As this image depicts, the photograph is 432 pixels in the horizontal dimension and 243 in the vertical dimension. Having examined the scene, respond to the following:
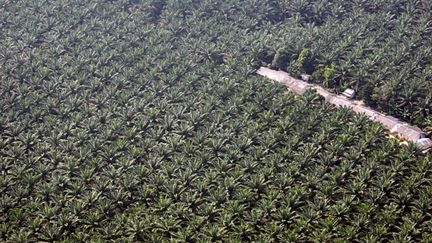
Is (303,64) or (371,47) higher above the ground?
(371,47)

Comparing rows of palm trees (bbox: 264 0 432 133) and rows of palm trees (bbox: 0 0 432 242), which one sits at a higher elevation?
rows of palm trees (bbox: 0 0 432 242)

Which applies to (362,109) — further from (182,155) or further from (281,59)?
(182,155)

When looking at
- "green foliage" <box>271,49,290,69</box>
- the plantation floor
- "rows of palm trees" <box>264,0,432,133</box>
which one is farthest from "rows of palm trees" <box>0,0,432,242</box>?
"rows of palm trees" <box>264,0,432,133</box>

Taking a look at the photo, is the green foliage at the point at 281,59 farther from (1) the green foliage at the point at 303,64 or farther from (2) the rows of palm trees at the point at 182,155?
(2) the rows of palm trees at the point at 182,155

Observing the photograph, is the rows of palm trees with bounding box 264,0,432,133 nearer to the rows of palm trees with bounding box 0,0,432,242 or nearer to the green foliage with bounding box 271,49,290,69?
the green foliage with bounding box 271,49,290,69

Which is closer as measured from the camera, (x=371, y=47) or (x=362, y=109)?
(x=362, y=109)

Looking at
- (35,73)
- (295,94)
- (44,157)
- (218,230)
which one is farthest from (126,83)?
(218,230)

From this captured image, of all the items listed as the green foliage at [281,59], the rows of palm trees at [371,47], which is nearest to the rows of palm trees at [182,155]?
the green foliage at [281,59]

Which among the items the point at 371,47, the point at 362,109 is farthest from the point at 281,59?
the point at 362,109

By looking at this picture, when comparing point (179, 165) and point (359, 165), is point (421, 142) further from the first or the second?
point (179, 165)
